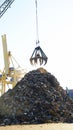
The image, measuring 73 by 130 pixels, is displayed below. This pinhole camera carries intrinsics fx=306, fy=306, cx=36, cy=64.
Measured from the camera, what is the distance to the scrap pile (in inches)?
1216

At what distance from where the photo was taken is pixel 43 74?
40.2 metres

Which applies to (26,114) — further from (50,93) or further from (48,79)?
(48,79)

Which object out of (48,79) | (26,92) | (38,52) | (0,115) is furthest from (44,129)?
(48,79)

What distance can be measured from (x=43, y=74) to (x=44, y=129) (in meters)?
17.2

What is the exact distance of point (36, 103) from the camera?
33.3m

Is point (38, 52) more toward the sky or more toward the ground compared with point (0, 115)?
more toward the sky

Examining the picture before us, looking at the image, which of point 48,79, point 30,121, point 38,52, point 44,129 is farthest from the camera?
point 48,79

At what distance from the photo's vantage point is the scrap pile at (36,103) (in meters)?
30.9

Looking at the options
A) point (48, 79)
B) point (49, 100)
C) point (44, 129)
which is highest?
point (48, 79)

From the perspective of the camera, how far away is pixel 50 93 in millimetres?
35938

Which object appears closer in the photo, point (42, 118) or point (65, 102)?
point (42, 118)

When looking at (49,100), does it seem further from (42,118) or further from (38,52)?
(38,52)

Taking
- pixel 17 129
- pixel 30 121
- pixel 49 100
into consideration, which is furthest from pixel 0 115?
pixel 17 129

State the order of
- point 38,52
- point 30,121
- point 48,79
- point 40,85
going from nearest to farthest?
point 38,52 → point 30,121 → point 40,85 → point 48,79
